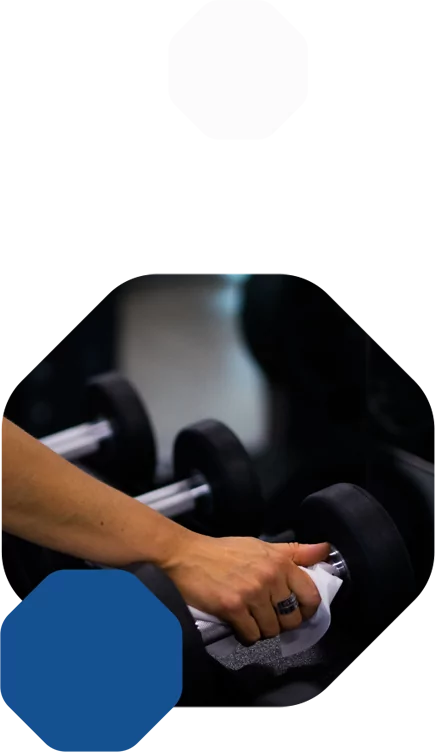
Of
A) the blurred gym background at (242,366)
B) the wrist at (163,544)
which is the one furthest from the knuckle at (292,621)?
the blurred gym background at (242,366)

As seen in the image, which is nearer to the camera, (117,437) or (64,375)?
(117,437)

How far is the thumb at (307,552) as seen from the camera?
3.26 ft

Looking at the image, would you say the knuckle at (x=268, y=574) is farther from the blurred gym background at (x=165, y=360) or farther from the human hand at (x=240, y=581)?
the blurred gym background at (x=165, y=360)

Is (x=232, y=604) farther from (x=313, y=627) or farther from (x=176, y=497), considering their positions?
(x=176, y=497)

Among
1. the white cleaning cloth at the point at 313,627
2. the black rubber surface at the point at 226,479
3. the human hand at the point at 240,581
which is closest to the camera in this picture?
the human hand at the point at 240,581

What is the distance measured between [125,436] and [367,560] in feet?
2.14

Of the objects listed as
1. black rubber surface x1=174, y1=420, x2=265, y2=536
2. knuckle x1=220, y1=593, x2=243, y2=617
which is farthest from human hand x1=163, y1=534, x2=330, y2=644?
black rubber surface x1=174, y1=420, x2=265, y2=536

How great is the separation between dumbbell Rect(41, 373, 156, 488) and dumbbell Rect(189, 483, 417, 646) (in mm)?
549

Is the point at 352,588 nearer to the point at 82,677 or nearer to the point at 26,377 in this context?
the point at 82,677

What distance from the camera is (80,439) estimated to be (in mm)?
1521

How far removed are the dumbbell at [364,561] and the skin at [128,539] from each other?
0.09 m

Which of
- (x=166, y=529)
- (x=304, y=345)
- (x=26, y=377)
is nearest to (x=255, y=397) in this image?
(x=304, y=345)

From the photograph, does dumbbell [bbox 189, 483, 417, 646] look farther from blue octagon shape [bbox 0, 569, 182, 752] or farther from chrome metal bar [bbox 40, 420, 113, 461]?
chrome metal bar [bbox 40, 420, 113, 461]

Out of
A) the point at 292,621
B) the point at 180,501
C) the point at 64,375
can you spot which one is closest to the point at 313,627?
the point at 292,621
